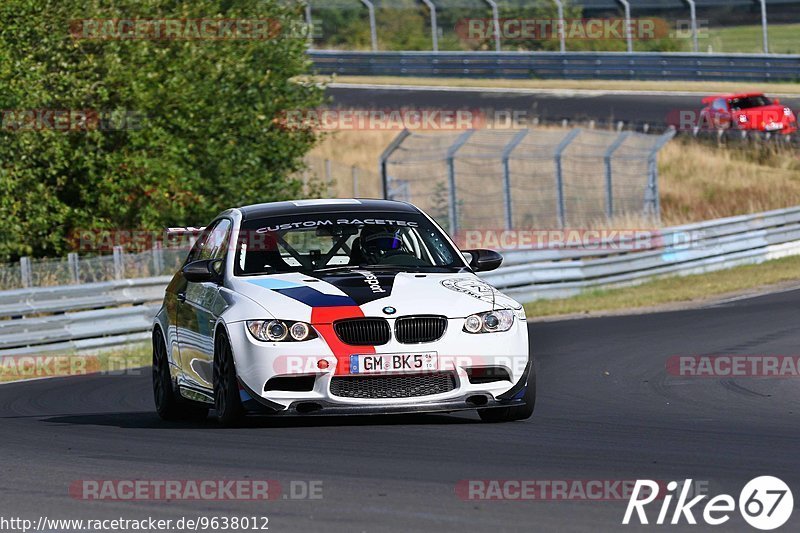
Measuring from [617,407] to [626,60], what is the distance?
36.9m

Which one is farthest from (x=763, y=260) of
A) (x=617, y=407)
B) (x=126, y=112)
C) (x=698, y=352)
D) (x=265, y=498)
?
(x=265, y=498)

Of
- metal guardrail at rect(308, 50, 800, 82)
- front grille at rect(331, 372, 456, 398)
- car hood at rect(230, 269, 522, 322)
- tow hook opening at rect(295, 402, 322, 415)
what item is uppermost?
car hood at rect(230, 269, 522, 322)

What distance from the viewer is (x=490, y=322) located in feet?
30.8

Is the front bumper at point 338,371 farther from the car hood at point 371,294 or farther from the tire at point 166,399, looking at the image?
the tire at point 166,399

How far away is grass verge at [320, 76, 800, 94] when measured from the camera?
146 ft

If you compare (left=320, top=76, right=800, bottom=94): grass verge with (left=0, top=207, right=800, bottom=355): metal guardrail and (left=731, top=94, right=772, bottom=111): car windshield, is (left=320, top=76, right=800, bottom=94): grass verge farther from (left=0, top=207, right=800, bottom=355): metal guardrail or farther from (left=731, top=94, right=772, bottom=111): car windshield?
(left=0, top=207, right=800, bottom=355): metal guardrail

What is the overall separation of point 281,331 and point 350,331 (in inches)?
16.1

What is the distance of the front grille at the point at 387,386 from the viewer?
9.13 m

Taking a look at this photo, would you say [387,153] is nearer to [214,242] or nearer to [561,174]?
[561,174]

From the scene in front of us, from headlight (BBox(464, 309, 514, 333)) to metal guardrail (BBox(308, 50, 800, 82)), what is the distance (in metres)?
35.6

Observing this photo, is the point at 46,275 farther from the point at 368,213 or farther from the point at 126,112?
the point at 368,213

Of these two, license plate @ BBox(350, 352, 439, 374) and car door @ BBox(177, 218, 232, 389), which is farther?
car door @ BBox(177, 218, 232, 389)

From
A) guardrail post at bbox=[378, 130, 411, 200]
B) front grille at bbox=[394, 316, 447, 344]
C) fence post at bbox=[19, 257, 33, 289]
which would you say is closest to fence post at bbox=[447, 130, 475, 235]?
guardrail post at bbox=[378, 130, 411, 200]

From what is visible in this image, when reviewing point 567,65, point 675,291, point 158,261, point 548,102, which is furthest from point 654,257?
point 567,65
